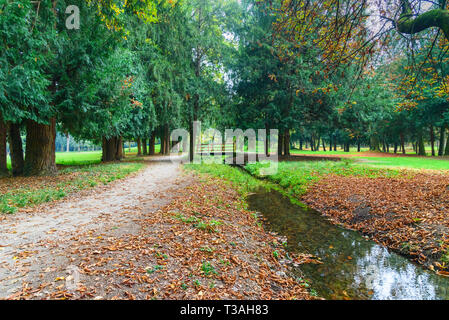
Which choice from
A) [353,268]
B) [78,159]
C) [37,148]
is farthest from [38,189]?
[78,159]

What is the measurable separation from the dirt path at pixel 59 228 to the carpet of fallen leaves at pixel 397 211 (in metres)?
5.43

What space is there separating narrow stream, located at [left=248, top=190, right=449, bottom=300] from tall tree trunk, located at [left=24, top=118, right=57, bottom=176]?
409 inches

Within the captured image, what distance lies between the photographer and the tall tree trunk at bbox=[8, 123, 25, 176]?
11328mm

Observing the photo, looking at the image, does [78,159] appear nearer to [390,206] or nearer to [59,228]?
[59,228]

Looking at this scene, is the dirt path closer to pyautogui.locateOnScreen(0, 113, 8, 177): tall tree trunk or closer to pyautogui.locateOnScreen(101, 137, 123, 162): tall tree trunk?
pyautogui.locateOnScreen(0, 113, 8, 177): tall tree trunk

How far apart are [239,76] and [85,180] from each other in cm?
1508

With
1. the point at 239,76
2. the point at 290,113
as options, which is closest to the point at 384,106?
the point at 290,113

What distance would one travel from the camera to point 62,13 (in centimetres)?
923

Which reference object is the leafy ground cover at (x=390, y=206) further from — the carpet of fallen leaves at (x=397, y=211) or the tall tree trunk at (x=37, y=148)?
the tall tree trunk at (x=37, y=148)

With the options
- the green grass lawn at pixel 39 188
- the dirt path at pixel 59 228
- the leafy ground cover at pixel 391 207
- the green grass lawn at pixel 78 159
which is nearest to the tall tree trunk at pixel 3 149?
the green grass lawn at pixel 39 188

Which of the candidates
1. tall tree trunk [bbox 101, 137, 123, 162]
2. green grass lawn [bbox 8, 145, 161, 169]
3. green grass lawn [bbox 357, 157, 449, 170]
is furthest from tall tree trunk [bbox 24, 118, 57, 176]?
green grass lawn [bbox 357, 157, 449, 170]

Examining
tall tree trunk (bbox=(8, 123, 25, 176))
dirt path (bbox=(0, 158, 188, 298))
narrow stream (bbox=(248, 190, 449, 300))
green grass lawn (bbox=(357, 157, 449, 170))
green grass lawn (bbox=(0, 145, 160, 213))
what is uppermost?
tall tree trunk (bbox=(8, 123, 25, 176))

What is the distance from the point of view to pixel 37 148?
10.3m

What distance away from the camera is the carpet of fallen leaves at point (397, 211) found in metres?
4.60
